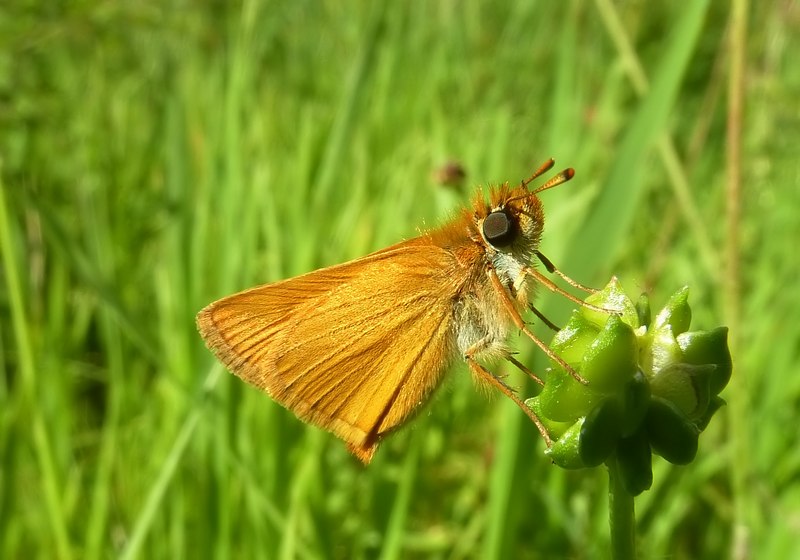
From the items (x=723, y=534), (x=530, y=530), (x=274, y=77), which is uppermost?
(x=274, y=77)

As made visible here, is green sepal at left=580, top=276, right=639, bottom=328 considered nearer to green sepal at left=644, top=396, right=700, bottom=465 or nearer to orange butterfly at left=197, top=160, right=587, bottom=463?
green sepal at left=644, top=396, right=700, bottom=465

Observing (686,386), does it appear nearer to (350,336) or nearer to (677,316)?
(677,316)

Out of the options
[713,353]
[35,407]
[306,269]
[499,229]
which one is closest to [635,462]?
[713,353]

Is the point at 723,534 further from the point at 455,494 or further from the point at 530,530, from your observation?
the point at 455,494

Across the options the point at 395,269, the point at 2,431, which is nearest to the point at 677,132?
the point at 395,269

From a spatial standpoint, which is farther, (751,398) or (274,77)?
(274,77)

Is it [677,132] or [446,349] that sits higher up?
[677,132]

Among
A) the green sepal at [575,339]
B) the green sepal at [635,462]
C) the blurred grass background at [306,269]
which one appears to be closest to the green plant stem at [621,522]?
the green sepal at [635,462]
